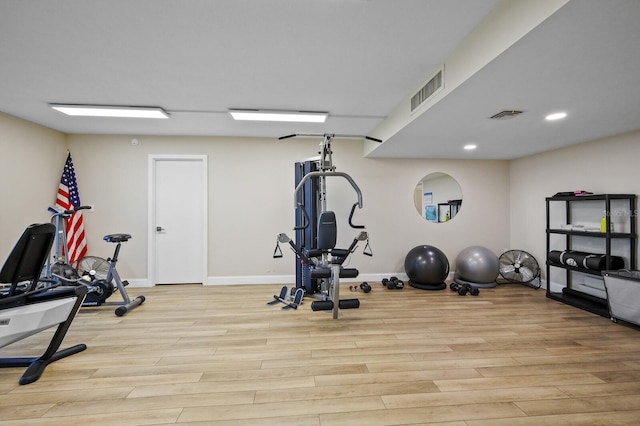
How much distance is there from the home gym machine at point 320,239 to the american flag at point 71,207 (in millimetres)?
3271

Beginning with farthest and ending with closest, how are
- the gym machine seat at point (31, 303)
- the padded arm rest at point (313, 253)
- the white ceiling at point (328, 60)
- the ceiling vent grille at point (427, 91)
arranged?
the padded arm rest at point (313, 253), the ceiling vent grille at point (427, 91), the gym machine seat at point (31, 303), the white ceiling at point (328, 60)

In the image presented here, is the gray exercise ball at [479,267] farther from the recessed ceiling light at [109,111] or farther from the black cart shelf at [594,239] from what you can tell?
the recessed ceiling light at [109,111]

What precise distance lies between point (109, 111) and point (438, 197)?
5.24 metres

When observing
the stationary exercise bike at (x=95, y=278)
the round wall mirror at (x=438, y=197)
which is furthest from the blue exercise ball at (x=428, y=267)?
the stationary exercise bike at (x=95, y=278)

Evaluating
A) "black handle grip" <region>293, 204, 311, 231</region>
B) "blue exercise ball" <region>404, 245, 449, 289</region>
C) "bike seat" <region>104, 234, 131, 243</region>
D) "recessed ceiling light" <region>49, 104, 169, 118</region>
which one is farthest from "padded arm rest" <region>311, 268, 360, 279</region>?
"recessed ceiling light" <region>49, 104, 169, 118</region>

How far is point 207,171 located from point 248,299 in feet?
7.51

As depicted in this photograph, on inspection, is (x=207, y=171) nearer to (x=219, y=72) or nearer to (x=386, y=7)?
(x=219, y=72)

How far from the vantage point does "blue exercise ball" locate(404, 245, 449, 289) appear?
4496 mm

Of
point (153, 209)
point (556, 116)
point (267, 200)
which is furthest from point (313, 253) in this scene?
point (556, 116)

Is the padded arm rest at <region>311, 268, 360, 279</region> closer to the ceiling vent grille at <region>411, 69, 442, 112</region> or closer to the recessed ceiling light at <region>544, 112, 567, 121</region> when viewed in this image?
the ceiling vent grille at <region>411, 69, 442, 112</region>

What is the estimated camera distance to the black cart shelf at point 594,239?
342cm

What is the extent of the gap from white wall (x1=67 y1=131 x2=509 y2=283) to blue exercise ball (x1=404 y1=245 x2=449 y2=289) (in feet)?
1.66

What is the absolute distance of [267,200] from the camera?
16.2 feet

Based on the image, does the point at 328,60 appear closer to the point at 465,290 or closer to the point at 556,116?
the point at 556,116
